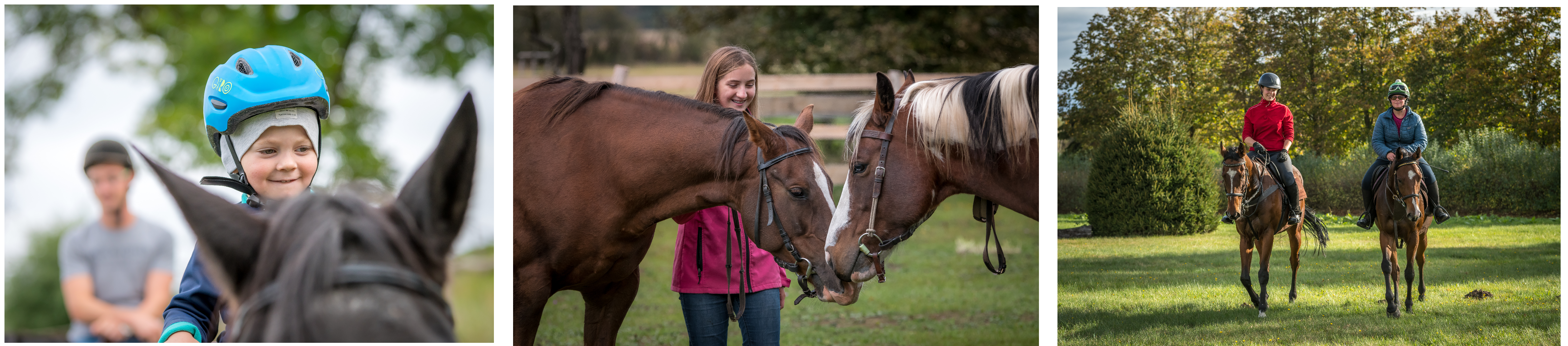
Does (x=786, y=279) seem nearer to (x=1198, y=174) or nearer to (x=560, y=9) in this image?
(x=1198, y=174)

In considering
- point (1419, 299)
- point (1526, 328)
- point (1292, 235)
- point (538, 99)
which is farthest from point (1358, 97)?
point (538, 99)

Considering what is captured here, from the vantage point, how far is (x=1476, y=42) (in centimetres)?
268

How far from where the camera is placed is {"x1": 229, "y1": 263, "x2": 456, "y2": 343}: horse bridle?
105 centimetres

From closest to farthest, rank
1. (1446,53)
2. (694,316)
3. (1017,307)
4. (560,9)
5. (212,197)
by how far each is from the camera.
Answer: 1. (212,197)
2. (1446,53)
3. (694,316)
4. (1017,307)
5. (560,9)

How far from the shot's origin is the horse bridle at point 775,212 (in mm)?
2496

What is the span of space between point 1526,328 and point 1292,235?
90cm

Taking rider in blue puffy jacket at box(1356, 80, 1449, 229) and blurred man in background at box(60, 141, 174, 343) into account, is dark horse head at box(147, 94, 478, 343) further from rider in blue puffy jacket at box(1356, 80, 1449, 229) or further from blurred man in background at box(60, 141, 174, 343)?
rider in blue puffy jacket at box(1356, 80, 1449, 229)

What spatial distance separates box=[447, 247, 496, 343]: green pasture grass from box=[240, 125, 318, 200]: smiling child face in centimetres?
72

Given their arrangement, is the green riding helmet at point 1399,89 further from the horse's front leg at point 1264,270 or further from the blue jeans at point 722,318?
the blue jeans at point 722,318

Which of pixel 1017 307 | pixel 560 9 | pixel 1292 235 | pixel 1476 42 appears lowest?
pixel 1017 307

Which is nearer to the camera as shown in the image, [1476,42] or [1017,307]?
[1476,42]

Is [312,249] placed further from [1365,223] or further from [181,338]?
[1365,223]

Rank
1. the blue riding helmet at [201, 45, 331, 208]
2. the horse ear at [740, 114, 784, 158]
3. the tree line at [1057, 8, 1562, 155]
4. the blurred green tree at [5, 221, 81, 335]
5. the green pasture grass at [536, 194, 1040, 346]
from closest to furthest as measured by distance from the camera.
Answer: the blue riding helmet at [201, 45, 331, 208], the horse ear at [740, 114, 784, 158], the tree line at [1057, 8, 1562, 155], the blurred green tree at [5, 221, 81, 335], the green pasture grass at [536, 194, 1040, 346]

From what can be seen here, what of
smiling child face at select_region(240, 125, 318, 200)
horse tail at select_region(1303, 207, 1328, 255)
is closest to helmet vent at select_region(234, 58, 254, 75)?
smiling child face at select_region(240, 125, 318, 200)
